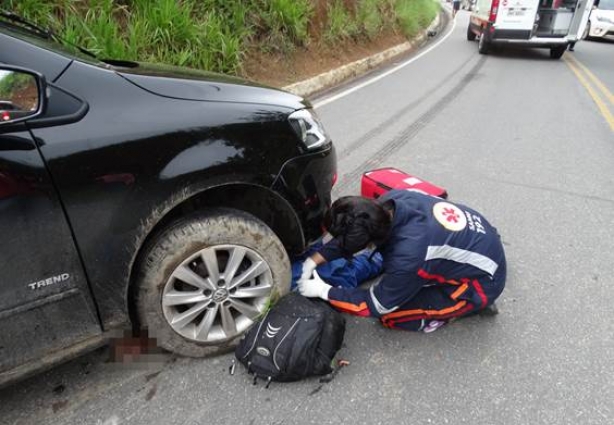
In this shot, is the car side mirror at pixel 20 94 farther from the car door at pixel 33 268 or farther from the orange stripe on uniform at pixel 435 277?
the orange stripe on uniform at pixel 435 277

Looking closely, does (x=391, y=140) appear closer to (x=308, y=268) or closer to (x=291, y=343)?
(x=308, y=268)

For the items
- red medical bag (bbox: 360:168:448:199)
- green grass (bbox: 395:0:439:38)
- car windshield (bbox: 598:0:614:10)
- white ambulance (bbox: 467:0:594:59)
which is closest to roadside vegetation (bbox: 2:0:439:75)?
red medical bag (bbox: 360:168:448:199)

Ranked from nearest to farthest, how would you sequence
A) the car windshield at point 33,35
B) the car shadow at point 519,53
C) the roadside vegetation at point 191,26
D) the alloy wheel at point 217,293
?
the car windshield at point 33,35, the alloy wheel at point 217,293, the roadside vegetation at point 191,26, the car shadow at point 519,53

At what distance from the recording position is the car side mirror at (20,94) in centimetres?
141

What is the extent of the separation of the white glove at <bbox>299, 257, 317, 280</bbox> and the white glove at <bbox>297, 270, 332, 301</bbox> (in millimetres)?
41

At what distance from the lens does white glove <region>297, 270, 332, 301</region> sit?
7.59ft

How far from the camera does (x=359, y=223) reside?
1938 millimetres

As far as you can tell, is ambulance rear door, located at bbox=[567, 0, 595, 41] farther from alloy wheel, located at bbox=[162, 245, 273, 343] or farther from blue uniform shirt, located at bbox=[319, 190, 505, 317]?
alloy wheel, located at bbox=[162, 245, 273, 343]

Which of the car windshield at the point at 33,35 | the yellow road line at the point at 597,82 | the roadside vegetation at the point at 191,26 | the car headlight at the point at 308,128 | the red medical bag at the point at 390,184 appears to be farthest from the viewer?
the yellow road line at the point at 597,82

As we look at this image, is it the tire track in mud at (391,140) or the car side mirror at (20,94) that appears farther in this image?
the tire track in mud at (391,140)

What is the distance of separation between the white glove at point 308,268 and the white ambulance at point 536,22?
1075 cm

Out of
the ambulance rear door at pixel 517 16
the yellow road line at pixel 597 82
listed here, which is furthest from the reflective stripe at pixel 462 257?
the ambulance rear door at pixel 517 16

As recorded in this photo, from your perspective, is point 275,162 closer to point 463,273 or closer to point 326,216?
point 326,216

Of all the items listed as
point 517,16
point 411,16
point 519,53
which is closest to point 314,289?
point 517,16
